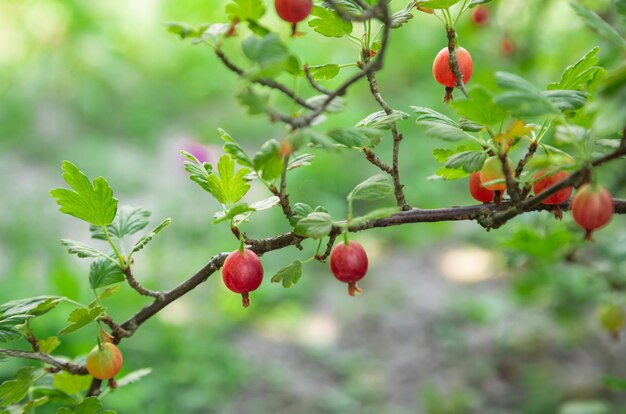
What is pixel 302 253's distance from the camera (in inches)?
138

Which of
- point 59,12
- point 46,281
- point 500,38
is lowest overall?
point 46,281

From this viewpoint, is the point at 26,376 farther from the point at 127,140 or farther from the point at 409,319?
the point at 127,140

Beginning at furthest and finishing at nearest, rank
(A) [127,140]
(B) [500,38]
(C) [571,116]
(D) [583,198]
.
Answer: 1. (A) [127,140]
2. (B) [500,38]
3. (C) [571,116]
4. (D) [583,198]

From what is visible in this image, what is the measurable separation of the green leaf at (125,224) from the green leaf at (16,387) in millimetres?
222

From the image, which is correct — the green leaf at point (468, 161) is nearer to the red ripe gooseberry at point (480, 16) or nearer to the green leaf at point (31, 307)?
the green leaf at point (31, 307)

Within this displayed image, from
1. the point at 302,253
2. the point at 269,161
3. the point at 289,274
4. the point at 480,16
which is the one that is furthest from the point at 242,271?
the point at 302,253

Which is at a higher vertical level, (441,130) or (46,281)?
(441,130)

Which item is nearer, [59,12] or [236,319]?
[236,319]

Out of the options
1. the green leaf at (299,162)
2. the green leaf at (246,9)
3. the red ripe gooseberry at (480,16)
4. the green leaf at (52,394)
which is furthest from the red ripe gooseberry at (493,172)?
the red ripe gooseberry at (480,16)

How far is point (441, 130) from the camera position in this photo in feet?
2.46

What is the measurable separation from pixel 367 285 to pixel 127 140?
2096 millimetres

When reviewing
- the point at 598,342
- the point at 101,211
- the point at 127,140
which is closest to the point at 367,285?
the point at 598,342

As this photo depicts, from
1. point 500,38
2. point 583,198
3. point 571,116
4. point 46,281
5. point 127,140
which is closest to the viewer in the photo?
point 583,198

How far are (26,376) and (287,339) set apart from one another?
226cm
